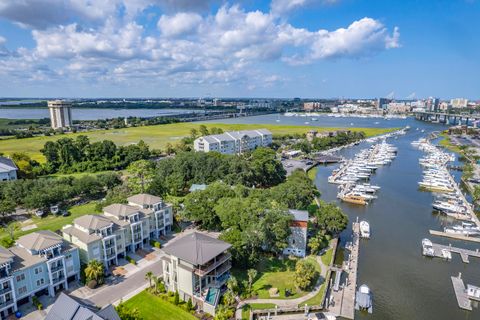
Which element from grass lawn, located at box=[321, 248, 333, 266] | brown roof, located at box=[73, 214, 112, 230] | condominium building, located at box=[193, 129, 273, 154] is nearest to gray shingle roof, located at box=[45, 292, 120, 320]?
brown roof, located at box=[73, 214, 112, 230]

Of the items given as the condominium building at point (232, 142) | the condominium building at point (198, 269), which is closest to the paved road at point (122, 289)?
the condominium building at point (198, 269)

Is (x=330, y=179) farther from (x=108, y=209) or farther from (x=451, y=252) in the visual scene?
(x=108, y=209)

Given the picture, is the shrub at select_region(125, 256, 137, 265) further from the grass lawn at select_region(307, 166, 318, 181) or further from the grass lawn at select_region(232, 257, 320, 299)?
the grass lawn at select_region(307, 166, 318, 181)

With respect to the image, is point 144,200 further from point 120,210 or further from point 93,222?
point 93,222

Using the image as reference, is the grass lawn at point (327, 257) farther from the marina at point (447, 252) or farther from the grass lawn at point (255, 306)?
the marina at point (447, 252)

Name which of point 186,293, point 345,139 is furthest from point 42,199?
point 345,139
